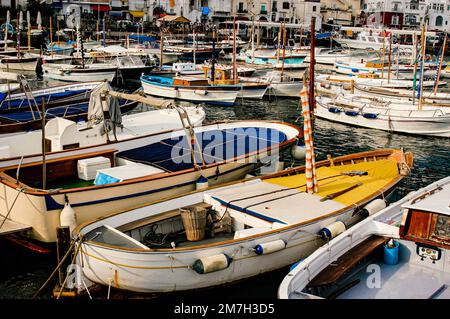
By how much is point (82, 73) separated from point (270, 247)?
37781 millimetres

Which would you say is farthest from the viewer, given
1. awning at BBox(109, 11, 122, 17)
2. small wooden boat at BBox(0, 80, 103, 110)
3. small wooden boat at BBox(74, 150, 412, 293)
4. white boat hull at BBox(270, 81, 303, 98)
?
awning at BBox(109, 11, 122, 17)

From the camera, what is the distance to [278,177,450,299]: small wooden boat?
9789 millimetres

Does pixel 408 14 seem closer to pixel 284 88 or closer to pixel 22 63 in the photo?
pixel 284 88

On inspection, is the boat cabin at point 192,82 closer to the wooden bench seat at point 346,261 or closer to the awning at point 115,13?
the wooden bench seat at point 346,261

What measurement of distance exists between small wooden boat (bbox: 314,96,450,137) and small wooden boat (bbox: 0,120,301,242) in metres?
11.7

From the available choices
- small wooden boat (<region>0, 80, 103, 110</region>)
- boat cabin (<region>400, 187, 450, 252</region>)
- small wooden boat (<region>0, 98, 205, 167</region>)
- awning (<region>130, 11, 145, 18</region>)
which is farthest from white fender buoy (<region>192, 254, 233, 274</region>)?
awning (<region>130, 11, 145, 18</region>)

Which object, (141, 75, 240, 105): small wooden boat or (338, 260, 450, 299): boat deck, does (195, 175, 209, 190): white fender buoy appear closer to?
(338, 260, 450, 299): boat deck

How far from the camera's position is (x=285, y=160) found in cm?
2283

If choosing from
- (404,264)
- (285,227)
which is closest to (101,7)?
(285,227)

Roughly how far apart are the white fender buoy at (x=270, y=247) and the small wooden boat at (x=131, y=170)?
4.14 metres

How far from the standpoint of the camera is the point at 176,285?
10977mm

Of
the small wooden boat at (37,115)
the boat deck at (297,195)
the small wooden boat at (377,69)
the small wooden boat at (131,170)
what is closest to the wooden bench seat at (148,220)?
the boat deck at (297,195)
